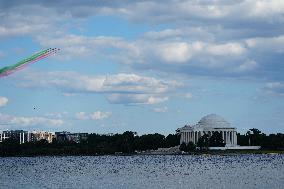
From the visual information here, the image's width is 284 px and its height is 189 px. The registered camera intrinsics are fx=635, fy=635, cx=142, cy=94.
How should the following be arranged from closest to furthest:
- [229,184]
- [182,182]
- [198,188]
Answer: [198,188] < [229,184] < [182,182]

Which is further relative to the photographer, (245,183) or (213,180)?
(213,180)

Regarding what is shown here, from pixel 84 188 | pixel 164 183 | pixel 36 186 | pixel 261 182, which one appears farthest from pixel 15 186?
pixel 261 182

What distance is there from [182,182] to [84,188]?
14251 millimetres

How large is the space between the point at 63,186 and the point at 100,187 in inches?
244

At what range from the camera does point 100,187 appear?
78.1m

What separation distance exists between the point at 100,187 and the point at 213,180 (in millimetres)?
17077

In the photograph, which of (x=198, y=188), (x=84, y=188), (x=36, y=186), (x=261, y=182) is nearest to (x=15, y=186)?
(x=36, y=186)

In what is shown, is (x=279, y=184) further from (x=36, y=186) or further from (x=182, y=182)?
(x=36, y=186)

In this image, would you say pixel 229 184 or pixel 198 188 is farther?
pixel 229 184

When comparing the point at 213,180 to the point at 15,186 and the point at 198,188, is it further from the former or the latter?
the point at 15,186

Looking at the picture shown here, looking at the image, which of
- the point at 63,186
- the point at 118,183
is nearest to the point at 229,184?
the point at 118,183

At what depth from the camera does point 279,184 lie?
253 feet

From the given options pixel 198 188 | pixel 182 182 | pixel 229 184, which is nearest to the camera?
pixel 198 188

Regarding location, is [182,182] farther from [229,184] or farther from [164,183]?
[229,184]
